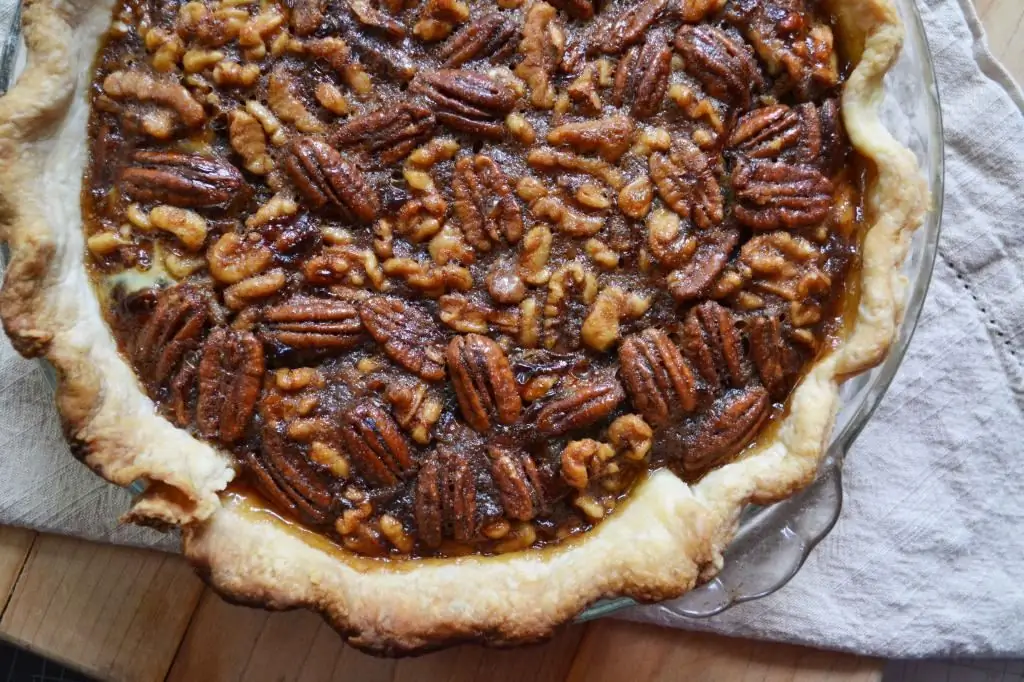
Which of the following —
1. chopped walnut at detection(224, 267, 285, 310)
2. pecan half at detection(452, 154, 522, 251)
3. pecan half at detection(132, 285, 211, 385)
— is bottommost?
pecan half at detection(132, 285, 211, 385)

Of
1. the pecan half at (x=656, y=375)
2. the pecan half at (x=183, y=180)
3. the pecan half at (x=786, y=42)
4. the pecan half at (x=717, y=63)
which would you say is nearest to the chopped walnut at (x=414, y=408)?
the pecan half at (x=656, y=375)

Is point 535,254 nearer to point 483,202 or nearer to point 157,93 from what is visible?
point 483,202

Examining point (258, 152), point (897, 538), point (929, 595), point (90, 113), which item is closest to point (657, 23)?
point (258, 152)

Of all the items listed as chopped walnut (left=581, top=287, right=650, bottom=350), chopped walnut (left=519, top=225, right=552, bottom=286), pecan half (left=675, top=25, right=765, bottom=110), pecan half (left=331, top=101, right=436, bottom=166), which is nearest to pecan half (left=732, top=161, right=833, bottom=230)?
pecan half (left=675, top=25, right=765, bottom=110)

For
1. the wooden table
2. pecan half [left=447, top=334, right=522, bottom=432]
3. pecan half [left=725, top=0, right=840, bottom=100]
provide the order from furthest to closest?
the wooden table < pecan half [left=725, top=0, right=840, bottom=100] < pecan half [left=447, top=334, right=522, bottom=432]

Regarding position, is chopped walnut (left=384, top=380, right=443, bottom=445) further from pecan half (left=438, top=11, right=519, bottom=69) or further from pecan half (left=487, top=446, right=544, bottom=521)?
pecan half (left=438, top=11, right=519, bottom=69)

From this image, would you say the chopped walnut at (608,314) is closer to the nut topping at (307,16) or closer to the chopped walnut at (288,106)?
the chopped walnut at (288,106)
